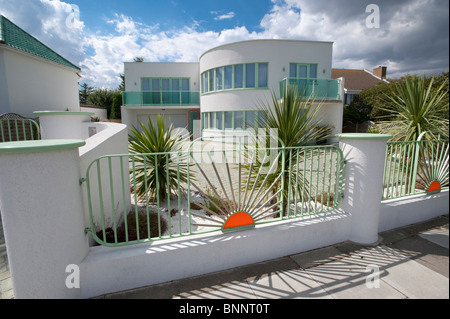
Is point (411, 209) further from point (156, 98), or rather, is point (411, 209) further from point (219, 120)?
point (156, 98)

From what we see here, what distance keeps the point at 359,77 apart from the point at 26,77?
115ft

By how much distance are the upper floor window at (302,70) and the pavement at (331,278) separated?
13.8 metres

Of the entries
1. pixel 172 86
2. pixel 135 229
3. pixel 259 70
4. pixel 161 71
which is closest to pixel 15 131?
pixel 135 229

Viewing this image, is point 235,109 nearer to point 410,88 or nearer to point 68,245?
point 410,88

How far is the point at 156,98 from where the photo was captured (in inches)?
770

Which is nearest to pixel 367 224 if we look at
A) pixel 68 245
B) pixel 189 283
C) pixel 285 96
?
pixel 285 96

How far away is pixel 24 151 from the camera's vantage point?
1.84 m

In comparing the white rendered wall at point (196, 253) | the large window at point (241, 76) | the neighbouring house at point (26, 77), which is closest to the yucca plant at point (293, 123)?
the white rendered wall at point (196, 253)

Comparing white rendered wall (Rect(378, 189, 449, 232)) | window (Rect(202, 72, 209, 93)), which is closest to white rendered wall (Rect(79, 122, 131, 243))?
white rendered wall (Rect(378, 189, 449, 232))

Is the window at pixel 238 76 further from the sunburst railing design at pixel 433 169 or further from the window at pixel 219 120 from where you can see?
the sunburst railing design at pixel 433 169

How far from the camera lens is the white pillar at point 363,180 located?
318 cm

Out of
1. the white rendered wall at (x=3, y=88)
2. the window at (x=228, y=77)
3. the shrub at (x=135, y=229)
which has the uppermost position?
the window at (x=228, y=77)

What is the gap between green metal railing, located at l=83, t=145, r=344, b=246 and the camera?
269 cm

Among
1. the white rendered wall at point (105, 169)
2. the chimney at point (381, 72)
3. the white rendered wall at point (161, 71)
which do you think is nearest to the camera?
the white rendered wall at point (105, 169)
